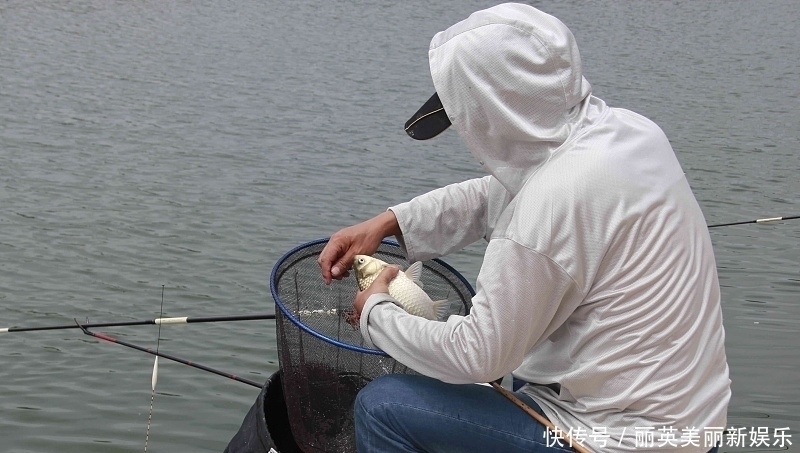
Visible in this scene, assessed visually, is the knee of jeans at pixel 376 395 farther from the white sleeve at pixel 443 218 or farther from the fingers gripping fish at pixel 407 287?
the white sleeve at pixel 443 218

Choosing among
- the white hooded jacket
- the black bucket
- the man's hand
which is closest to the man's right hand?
the man's hand

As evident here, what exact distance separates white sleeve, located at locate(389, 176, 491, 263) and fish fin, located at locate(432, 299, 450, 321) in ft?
0.53

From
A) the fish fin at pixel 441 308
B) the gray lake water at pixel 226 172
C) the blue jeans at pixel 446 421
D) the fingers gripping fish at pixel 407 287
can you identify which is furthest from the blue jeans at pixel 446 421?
the gray lake water at pixel 226 172

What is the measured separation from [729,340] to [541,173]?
374 centimetres

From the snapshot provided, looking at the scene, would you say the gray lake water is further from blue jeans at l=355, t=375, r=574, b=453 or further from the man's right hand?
blue jeans at l=355, t=375, r=574, b=453

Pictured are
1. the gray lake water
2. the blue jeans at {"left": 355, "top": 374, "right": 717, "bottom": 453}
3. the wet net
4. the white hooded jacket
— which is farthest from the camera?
the gray lake water

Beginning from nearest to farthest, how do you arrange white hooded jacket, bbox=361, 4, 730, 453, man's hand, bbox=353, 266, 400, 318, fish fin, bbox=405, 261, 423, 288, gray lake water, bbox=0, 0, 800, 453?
1. white hooded jacket, bbox=361, 4, 730, 453
2. man's hand, bbox=353, 266, 400, 318
3. fish fin, bbox=405, 261, 423, 288
4. gray lake water, bbox=0, 0, 800, 453

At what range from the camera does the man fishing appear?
6.86 feet

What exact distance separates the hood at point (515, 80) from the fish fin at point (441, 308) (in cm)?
61

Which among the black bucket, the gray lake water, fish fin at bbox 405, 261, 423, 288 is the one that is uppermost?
fish fin at bbox 405, 261, 423, 288

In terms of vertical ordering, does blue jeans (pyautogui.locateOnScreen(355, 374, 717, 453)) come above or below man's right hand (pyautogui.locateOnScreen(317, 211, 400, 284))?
below

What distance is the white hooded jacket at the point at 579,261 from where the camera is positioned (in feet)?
6.84

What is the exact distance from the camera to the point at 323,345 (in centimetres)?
262

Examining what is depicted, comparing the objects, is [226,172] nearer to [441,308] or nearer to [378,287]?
[441,308]
